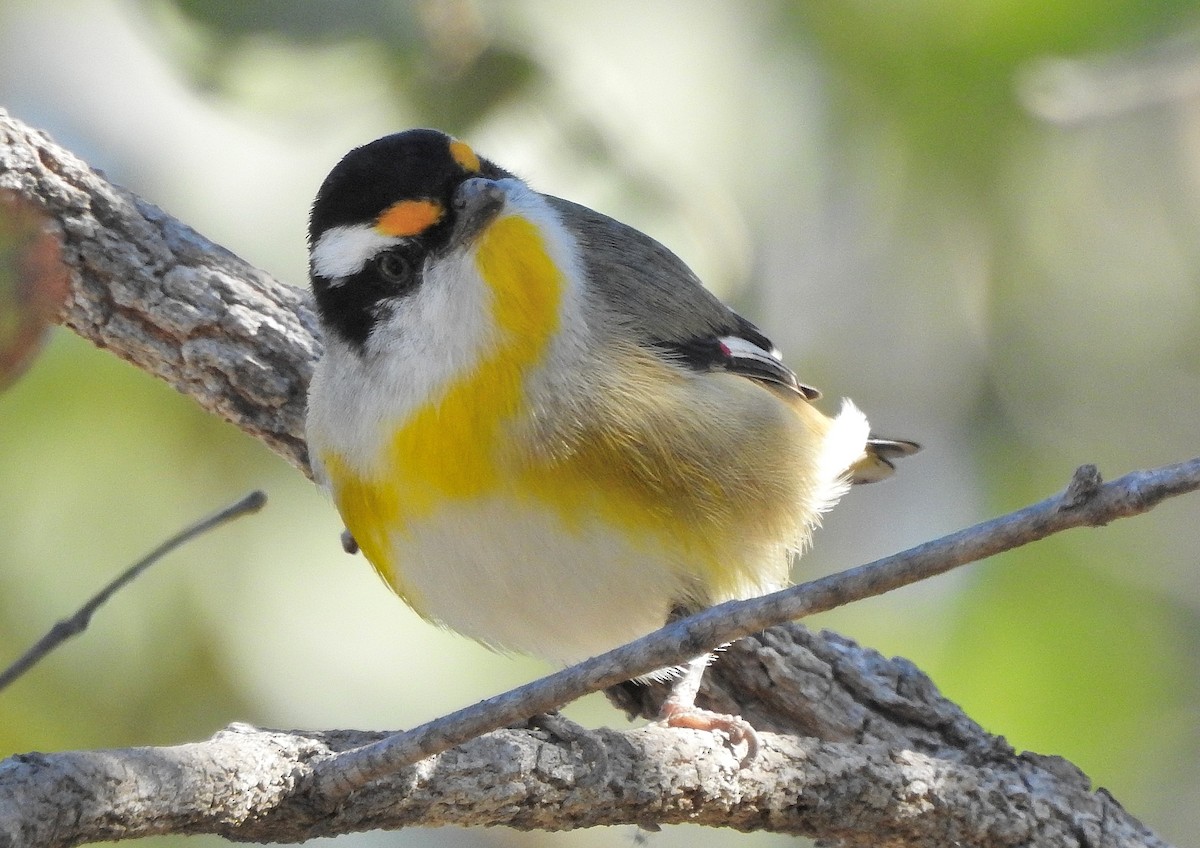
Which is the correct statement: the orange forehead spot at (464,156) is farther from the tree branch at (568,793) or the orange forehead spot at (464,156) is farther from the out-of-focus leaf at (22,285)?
the out-of-focus leaf at (22,285)

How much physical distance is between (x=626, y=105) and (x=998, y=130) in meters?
1.59

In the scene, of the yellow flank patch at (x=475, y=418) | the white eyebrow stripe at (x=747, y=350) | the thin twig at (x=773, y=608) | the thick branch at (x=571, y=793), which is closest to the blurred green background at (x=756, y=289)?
the white eyebrow stripe at (x=747, y=350)

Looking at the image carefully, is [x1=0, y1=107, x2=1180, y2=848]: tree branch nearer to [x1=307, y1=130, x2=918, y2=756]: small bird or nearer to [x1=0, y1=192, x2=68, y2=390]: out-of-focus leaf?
[x1=307, y1=130, x2=918, y2=756]: small bird

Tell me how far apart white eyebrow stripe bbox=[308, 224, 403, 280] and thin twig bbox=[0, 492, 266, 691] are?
2.79ft

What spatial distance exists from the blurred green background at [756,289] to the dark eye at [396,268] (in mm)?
1625

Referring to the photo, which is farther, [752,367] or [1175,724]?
[1175,724]

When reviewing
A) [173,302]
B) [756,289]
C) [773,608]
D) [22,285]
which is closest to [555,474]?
[773,608]

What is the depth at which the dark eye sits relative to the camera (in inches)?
115

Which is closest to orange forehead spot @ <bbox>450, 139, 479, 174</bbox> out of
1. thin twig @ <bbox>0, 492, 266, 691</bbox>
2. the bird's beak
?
the bird's beak

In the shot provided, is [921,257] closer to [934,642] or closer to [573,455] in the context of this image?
[934,642]

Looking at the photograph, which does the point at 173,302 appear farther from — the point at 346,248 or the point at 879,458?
the point at 879,458

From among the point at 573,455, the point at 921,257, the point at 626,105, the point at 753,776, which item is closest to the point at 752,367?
the point at 573,455

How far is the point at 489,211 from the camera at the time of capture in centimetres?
291

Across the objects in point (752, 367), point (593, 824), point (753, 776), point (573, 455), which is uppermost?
point (752, 367)
